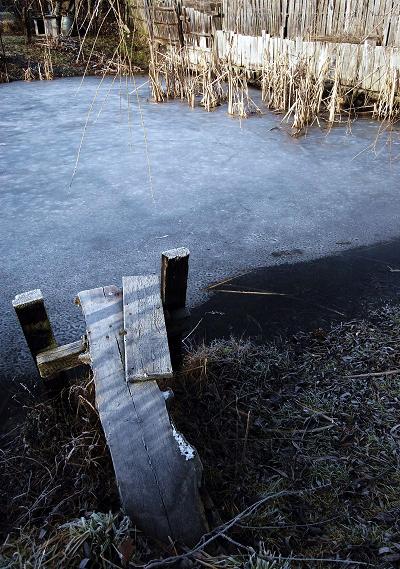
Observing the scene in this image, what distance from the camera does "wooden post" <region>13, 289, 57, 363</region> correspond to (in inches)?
68.6

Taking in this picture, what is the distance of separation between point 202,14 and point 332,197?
5.84m

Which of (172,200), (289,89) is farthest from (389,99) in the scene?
(172,200)

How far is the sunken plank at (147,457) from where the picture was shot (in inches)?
52.7

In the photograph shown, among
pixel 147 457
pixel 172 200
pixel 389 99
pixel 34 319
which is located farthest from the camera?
pixel 389 99

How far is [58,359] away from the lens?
5.97ft

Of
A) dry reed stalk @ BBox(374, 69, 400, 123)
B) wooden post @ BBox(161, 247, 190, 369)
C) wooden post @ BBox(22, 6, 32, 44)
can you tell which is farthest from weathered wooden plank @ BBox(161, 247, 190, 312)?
wooden post @ BBox(22, 6, 32, 44)

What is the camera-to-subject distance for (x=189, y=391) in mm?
2059

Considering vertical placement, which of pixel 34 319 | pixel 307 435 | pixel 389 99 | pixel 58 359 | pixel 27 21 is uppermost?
pixel 27 21

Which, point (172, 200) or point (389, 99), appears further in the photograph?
point (389, 99)

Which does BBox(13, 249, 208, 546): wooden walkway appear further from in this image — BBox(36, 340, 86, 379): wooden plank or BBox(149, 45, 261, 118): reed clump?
BBox(149, 45, 261, 118): reed clump

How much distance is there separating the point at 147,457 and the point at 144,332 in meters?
0.49

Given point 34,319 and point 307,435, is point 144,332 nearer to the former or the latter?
point 34,319

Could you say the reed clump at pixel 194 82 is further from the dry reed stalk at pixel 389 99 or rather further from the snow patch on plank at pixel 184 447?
the snow patch on plank at pixel 184 447

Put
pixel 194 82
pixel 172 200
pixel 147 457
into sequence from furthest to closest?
pixel 194 82
pixel 172 200
pixel 147 457
